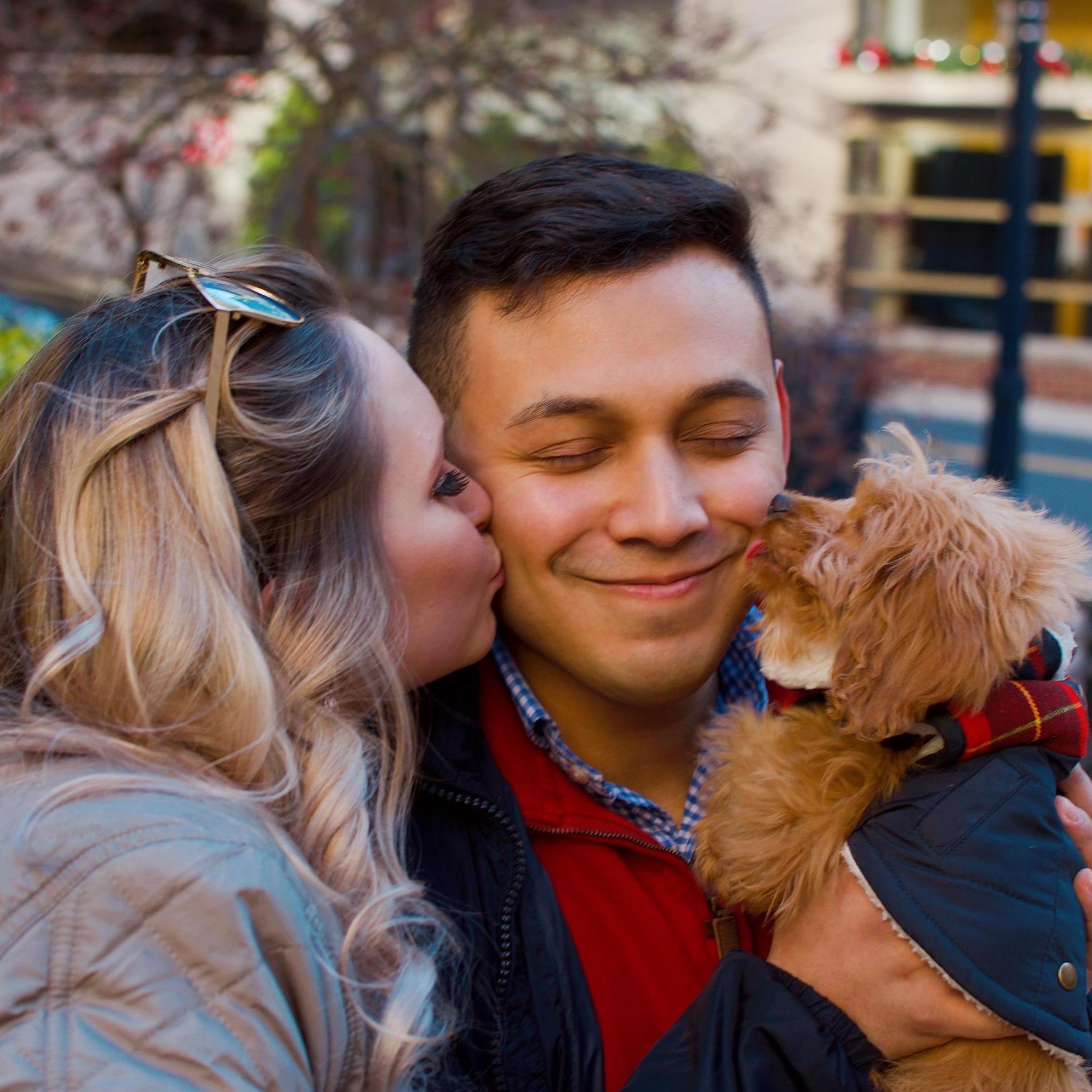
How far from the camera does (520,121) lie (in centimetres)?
652

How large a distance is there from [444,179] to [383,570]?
459cm

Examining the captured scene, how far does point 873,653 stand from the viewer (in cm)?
221

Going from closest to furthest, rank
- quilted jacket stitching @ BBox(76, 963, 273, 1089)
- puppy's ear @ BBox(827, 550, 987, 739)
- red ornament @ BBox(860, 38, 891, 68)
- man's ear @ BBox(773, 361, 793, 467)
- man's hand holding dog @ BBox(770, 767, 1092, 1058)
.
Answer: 1. quilted jacket stitching @ BBox(76, 963, 273, 1089)
2. man's hand holding dog @ BBox(770, 767, 1092, 1058)
3. puppy's ear @ BBox(827, 550, 987, 739)
4. man's ear @ BBox(773, 361, 793, 467)
5. red ornament @ BBox(860, 38, 891, 68)

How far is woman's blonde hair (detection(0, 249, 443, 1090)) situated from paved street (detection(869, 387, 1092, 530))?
7591mm

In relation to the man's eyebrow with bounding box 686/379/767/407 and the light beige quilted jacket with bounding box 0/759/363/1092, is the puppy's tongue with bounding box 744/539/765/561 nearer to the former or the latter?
the man's eyebrow with bounding box 686/379/767/407

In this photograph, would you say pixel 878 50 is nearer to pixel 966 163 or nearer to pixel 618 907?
pixel 966 163

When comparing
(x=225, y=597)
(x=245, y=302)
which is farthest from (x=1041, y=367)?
(x=225, y=597)

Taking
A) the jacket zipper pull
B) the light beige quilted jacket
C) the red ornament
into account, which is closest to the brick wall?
the red ornament

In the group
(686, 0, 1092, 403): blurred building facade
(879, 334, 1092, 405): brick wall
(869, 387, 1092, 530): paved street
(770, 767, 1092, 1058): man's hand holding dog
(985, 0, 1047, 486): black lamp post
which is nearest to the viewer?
(770, 767, 1092, 1058): man's hand holding dog

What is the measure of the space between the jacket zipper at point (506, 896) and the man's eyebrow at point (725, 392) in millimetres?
833

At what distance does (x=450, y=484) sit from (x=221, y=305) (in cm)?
55

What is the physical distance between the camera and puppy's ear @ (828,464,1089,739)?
2.15 metres

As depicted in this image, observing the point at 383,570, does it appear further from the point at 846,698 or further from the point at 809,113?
the point at 809,113

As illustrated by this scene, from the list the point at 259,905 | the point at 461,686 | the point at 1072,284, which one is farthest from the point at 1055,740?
the point at 1072,284
